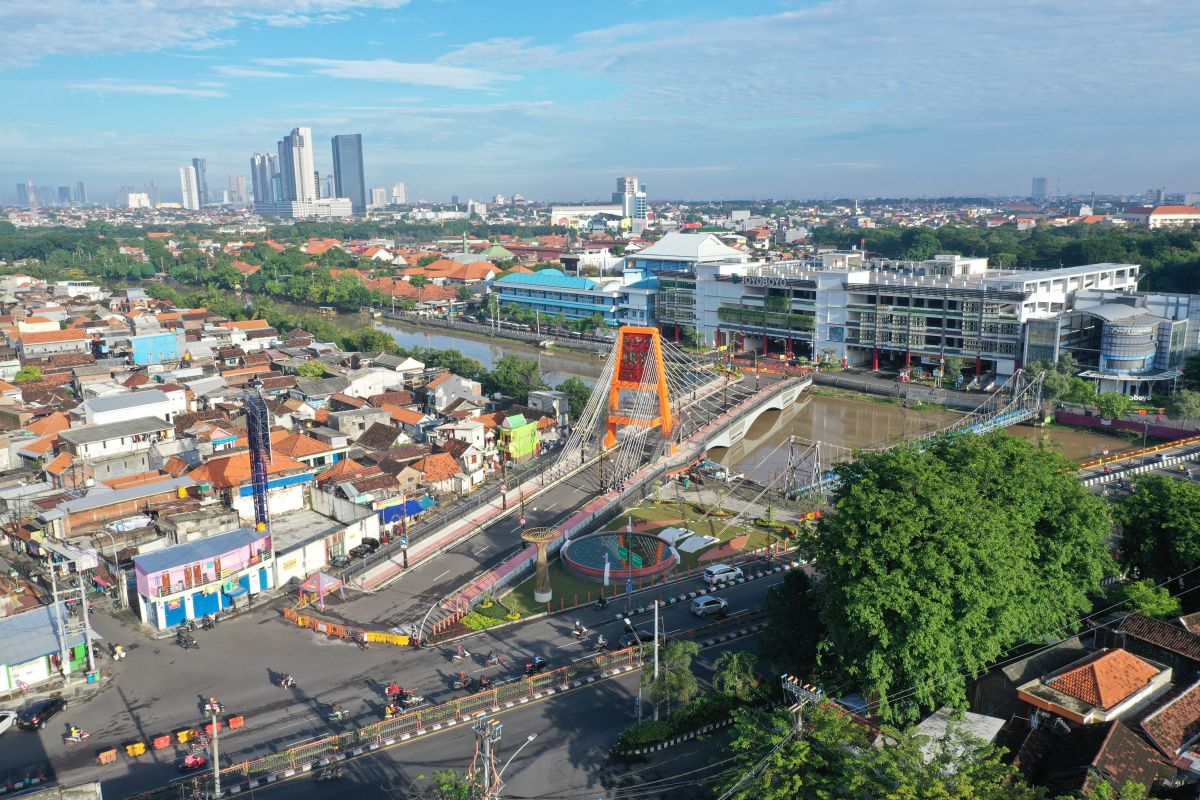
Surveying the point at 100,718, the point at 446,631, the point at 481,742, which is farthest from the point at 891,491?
the point at 100,718

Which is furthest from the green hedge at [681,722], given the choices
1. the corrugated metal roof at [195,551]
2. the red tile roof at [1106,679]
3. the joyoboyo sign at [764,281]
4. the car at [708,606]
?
the joyoboyo sign at [764,281]

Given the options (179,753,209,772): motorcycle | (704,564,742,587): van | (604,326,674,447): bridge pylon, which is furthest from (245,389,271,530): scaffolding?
(604,326,674,447): bridge pylon

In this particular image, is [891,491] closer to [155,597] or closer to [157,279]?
[155,597]

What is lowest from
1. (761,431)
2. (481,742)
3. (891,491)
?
(761,431)

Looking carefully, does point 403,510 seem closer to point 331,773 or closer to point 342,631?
point 342,631

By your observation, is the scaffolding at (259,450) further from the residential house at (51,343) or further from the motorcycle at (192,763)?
the residential house at (51,343)

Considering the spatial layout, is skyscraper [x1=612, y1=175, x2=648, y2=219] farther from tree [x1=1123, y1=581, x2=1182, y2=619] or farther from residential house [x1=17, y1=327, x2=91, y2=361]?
tree [x1=1123, y1=581, x2=1182, y2=619]

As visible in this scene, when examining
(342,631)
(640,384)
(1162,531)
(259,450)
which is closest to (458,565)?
(342,631)
